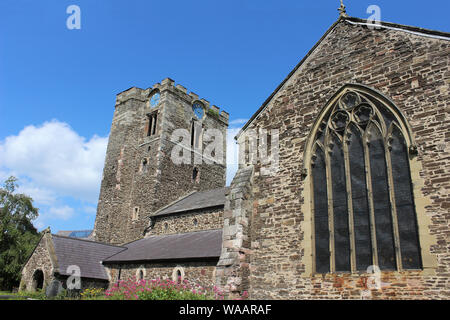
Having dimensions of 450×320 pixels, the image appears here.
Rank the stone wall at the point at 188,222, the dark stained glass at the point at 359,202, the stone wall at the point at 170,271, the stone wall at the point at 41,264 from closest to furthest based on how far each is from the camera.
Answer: the dark stained glass at the point at 359,202 → the stone wall at the point at 170,271 → the stone wall at the point at 41,264 → the stone wall at the point at 188,222

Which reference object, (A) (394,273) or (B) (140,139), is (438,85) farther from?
(B) (140,139)

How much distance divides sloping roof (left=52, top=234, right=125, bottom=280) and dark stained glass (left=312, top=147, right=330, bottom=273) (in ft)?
45.2

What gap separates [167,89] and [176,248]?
15757 mm

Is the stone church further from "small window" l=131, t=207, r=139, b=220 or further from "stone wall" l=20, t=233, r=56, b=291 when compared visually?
"small window" l=131, t=207, r=139, b=220

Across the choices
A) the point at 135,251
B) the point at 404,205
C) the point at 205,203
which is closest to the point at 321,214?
the point at 404,205

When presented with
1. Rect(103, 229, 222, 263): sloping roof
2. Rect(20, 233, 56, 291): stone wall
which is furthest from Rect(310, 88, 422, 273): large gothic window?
Rect(20, 233, 56, 291): stone wall

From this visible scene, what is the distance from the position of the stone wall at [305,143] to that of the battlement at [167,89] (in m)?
19.1

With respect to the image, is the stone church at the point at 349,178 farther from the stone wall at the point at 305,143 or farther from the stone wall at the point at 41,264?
the stone wall at the point at 41,264

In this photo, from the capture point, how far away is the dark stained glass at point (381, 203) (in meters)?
8.19

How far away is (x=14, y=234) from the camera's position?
3041 centimetres

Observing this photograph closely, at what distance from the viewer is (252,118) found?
39.4 feet

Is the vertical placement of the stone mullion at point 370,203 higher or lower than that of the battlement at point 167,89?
lower

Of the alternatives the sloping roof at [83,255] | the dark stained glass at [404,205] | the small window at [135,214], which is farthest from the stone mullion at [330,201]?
the small window at [135,214]
